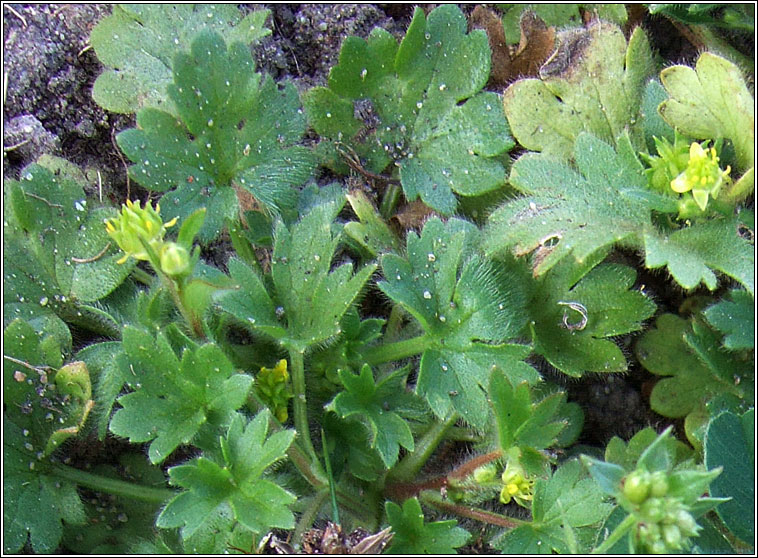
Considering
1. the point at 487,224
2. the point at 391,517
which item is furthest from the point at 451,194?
the point at 391,517

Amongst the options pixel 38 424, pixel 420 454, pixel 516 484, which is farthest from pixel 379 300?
pixel 38 424

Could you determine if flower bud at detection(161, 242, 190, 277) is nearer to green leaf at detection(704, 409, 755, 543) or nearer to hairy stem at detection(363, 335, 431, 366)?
hairy stem at detection(363, 335, 431, 366)

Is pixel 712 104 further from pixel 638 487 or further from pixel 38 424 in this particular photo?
pixel 38 424

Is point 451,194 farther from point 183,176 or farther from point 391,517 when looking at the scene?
point 391,517

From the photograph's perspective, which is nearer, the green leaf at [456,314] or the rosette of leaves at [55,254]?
the green leaf at [456,314]

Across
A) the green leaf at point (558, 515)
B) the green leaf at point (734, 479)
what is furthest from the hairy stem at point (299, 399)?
the green leaf at point (734, 479)

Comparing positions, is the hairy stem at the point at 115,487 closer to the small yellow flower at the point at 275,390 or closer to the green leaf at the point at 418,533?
the small yellow flower at the point at 275,390
